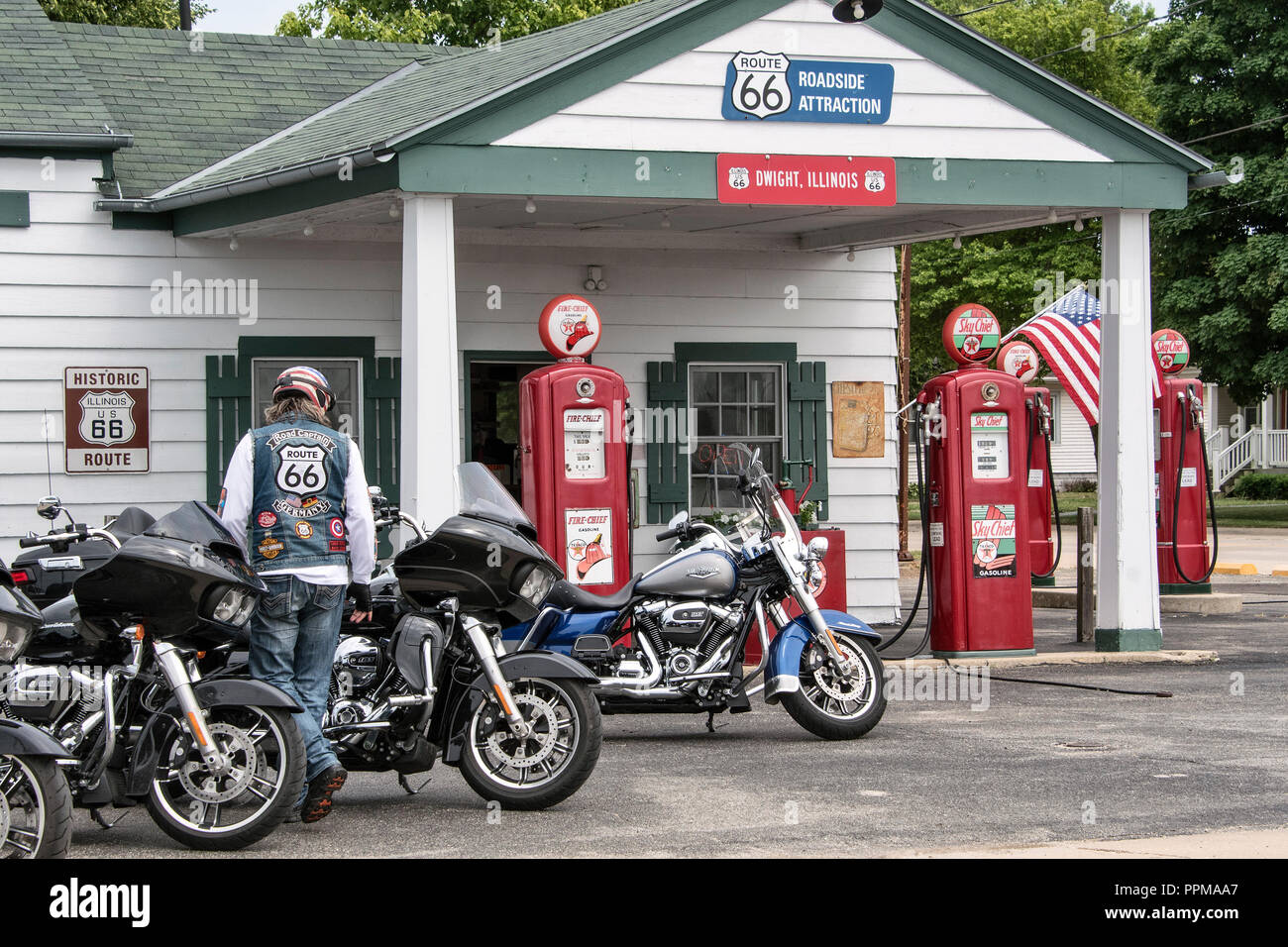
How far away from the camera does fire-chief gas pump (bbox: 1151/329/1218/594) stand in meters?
16.9

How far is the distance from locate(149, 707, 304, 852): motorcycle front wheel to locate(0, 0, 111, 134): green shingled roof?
23.4 feet

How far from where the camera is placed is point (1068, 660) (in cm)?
1241

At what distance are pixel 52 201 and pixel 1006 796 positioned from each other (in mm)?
8234

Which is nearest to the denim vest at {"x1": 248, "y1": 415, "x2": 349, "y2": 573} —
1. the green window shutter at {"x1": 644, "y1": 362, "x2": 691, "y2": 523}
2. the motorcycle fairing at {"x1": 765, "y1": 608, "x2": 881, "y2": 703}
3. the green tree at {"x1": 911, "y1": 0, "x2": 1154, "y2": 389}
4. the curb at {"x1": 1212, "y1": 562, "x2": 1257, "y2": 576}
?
the motorcycle fairing at {"x1": 765, "y1": 608, "x2": 881, "y2": 703}

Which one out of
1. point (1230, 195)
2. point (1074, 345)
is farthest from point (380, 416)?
point (1230, 195)

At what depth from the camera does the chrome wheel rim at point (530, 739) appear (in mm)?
7301

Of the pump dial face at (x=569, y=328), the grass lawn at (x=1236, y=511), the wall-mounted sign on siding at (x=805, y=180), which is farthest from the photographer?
the grass lawn at (x=1236, y=511)

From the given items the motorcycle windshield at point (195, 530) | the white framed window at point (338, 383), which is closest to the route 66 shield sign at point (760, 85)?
the white framed window at point (338, 383)

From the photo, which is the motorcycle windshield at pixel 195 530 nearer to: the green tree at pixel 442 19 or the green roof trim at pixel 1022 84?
the green roof trim at pixel 1022 84

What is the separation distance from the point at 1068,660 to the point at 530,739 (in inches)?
243

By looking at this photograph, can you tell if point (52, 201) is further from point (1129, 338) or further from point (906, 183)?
point (1129, 338)

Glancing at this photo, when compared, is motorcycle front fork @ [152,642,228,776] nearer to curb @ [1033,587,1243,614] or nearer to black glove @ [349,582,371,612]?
black glove @ [349,582,371,612]

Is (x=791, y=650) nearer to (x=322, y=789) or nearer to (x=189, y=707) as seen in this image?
(x=322, y=789)

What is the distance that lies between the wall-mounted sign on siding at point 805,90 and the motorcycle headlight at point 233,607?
589cm
